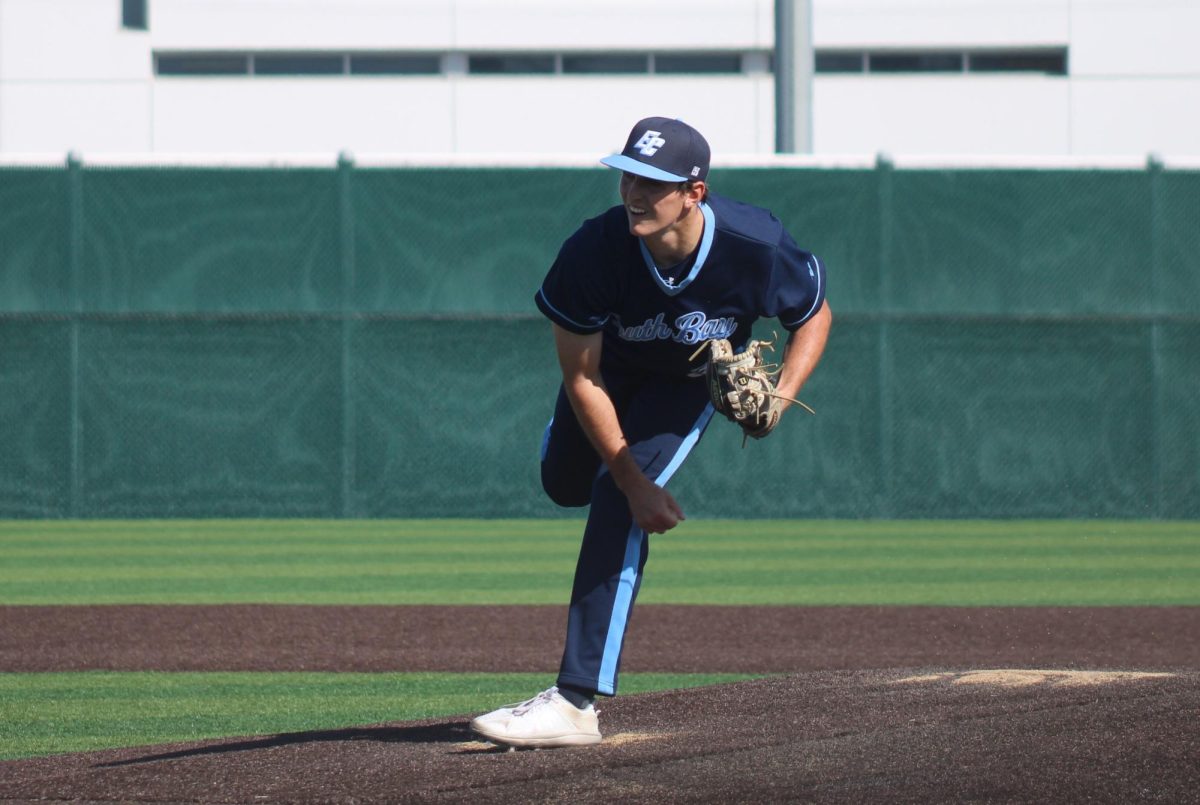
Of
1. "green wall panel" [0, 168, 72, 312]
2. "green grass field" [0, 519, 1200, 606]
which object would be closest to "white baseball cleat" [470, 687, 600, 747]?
"green grass field" [0, 519, 1200, 606]

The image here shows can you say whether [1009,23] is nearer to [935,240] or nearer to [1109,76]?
[1109,76]

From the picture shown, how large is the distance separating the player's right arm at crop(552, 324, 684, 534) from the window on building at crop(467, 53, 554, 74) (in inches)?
1095

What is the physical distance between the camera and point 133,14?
104 feet

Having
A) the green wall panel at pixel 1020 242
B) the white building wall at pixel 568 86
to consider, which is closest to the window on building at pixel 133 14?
the white building wall at pixel 568 86

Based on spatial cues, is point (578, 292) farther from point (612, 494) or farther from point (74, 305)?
point (74, 305)

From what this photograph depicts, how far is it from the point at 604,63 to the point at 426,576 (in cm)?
2239

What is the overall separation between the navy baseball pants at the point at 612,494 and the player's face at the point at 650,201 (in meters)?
0.59

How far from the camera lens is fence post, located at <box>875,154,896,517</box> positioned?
13.9m

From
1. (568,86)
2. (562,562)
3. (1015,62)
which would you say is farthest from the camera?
(1015,62)

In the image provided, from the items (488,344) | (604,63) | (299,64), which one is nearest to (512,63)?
(604,63)

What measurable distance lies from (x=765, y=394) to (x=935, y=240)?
10.4m

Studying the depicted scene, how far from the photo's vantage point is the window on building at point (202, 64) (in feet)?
105

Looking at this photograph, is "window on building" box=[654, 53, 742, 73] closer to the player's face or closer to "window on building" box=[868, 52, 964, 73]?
"window on building" box=[868, 52, 964, 73]

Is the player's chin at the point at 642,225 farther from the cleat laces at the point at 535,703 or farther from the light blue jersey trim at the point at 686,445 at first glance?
the cleat laces at the point at 535,703
